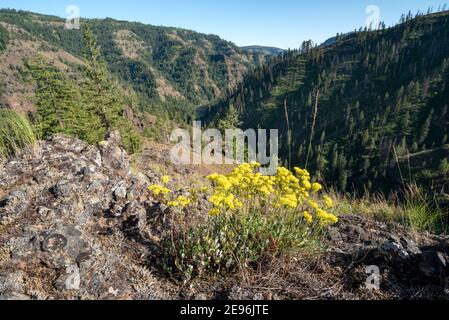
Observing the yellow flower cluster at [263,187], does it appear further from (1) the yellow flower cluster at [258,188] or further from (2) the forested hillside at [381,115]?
(2) the forested hillside at [381,115]

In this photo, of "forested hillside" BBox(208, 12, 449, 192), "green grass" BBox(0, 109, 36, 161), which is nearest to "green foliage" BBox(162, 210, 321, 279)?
"green grass" BBox(0, 109, 36, 161)

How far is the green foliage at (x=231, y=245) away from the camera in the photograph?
3746 millimetres

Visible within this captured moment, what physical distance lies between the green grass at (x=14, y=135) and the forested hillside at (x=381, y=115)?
60.6 metres

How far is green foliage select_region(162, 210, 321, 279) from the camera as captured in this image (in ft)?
12.3

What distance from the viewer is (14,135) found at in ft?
21.2

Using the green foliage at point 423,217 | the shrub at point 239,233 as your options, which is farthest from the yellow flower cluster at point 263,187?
the green foliage at point 423,217

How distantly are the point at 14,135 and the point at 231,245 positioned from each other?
5611 millimetres

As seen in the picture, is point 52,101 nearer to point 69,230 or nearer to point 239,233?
point 69,230

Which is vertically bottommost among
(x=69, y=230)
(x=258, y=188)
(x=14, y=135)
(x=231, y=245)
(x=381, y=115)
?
(x=381, y=115)

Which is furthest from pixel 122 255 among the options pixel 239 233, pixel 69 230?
pixel 239 233

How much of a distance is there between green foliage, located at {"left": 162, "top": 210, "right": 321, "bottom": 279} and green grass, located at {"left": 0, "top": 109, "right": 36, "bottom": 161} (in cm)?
395

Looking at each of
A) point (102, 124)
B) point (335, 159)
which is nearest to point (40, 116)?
point (102, 124)

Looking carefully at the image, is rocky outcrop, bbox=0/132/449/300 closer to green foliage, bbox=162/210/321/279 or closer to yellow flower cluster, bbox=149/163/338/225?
green foliage, bbox=162/210/321/279

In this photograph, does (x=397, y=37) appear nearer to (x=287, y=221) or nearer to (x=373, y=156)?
(x=373, y=156)
